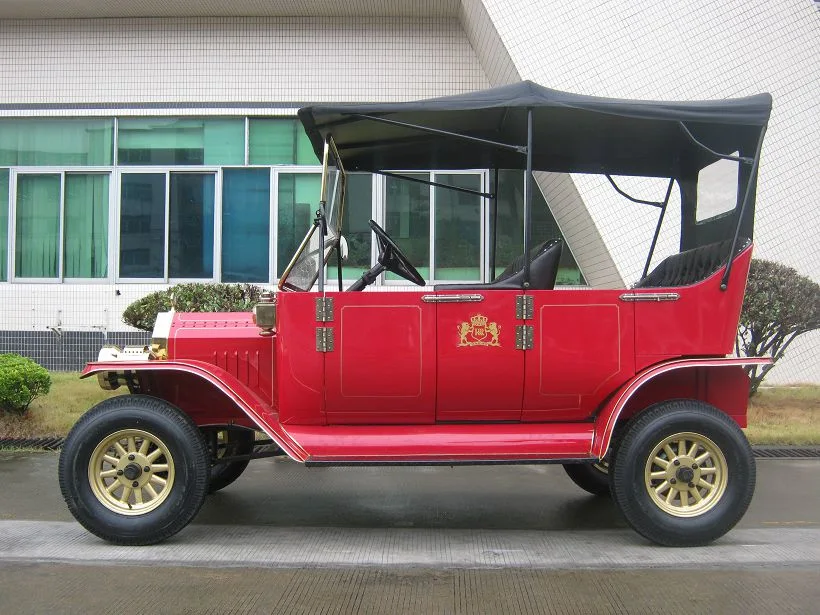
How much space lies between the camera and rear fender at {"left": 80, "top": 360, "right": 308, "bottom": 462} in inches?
197

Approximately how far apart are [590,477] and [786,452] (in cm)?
273

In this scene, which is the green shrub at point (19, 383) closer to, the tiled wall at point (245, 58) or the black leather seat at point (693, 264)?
the tiled wall at point (245, 58)

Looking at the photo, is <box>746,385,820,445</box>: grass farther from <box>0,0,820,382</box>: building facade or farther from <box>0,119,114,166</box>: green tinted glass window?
<box>0,119,114,166</box>: green tinted glass window

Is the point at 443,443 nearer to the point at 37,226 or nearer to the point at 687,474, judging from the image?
the point at 687,474

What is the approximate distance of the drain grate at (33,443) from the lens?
319 inches

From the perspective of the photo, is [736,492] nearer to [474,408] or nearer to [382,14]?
[474,408]

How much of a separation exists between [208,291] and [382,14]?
5.78 m

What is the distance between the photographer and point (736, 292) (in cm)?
534

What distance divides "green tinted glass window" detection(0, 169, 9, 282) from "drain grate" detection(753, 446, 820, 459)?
1177 cm

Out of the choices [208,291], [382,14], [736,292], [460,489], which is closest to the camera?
[736,292]

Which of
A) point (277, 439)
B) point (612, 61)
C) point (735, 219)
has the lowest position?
point (277, 439)

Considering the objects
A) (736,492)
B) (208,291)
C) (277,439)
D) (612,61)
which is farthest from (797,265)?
(277,439)

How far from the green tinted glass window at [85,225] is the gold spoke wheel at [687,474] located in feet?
35.1

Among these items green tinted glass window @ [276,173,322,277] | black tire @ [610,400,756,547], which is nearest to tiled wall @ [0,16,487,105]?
green tinted glass window @ [276,173,322,277]
